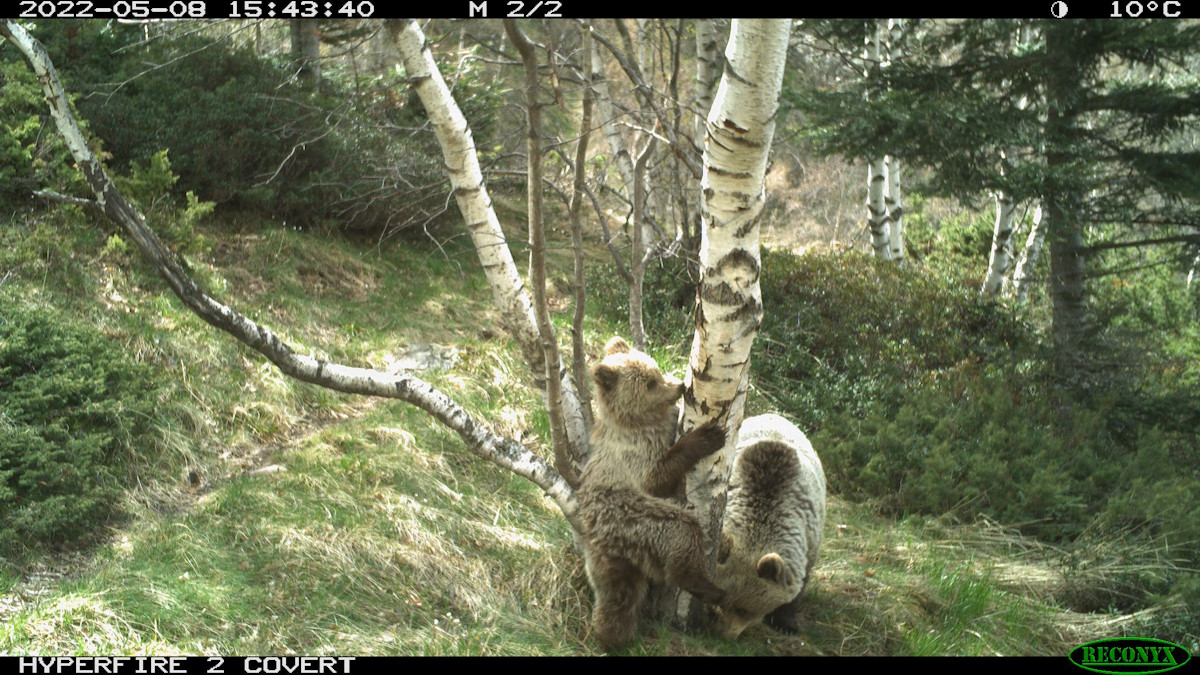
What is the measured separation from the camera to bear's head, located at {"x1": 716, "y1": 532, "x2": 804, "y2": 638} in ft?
16.2

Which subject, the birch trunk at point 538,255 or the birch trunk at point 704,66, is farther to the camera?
the birch trunk at point 704,66

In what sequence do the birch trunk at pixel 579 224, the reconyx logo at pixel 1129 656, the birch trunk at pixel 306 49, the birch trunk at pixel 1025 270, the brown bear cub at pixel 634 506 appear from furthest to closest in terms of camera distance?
1. the birch trunk at pixel 1025 270
2. the birch trunk at pixel 306 49
3. the reconyx logo at pixel 1129 656
4. the brown bear cub at pixel 634 506
5. the birch trunk at pixel 579 224

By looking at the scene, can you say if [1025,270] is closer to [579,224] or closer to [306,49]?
[579,224]

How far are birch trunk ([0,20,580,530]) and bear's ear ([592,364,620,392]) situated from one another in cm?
57

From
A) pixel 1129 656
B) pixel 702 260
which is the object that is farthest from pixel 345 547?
pixel 1129 656

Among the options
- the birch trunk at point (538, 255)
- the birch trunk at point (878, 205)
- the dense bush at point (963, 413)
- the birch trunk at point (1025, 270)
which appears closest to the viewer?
the birch trunk at point (538, 255)

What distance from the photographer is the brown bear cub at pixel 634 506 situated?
4.54 meters

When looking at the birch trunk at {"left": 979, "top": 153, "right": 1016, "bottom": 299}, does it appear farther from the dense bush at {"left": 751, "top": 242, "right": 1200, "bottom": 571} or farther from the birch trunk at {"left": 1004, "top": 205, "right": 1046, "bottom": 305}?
the dense bush at {"left": 751, "top": 242, "right": 1200, "bottom": 571}

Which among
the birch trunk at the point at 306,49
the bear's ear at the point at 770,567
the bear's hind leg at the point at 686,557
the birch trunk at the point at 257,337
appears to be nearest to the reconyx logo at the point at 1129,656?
the bear's ear at the point at 770,567

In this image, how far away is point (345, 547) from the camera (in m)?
5.30

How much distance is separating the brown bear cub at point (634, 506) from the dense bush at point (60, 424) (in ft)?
10.7

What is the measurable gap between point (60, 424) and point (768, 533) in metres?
4.73

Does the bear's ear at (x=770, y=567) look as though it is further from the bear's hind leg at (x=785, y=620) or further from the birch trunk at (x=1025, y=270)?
the birch trunk at (x=1025, y=270)

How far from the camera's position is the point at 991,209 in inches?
699
